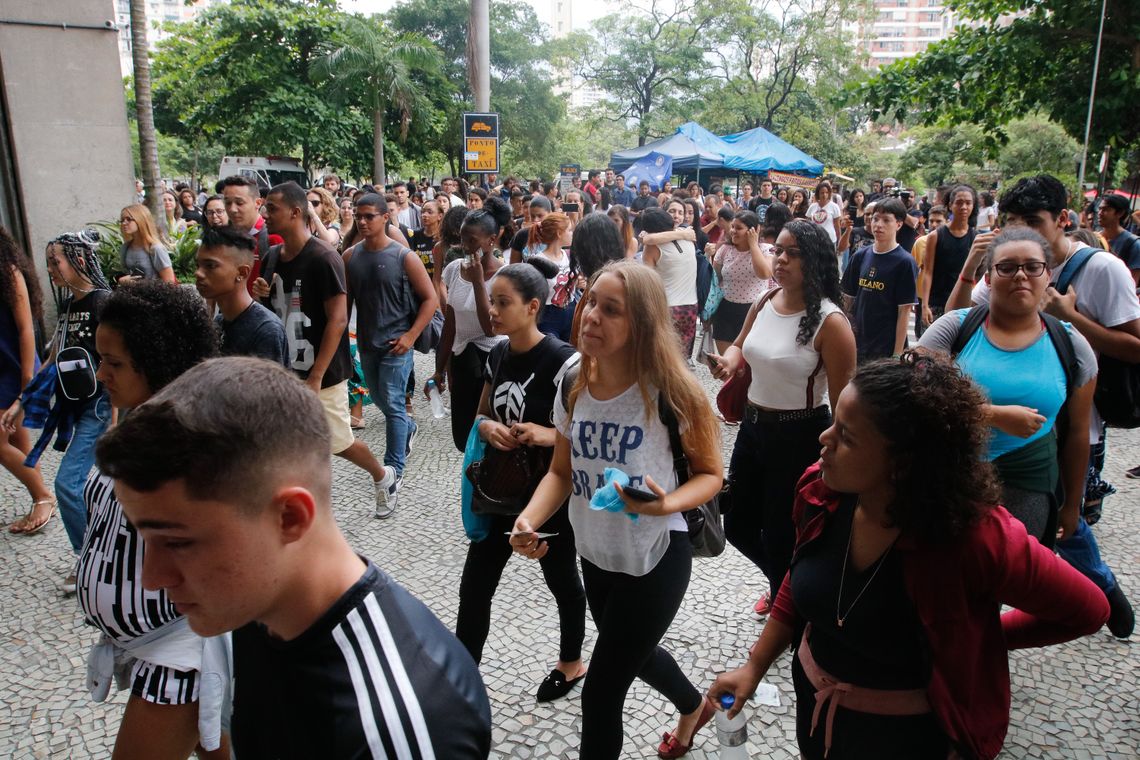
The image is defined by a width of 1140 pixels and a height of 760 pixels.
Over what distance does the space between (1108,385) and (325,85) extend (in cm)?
2624

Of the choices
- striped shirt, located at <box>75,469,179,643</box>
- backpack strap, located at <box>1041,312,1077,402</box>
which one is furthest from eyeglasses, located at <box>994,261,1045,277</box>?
striped shirt, located at <box>75,469,179,643</box>

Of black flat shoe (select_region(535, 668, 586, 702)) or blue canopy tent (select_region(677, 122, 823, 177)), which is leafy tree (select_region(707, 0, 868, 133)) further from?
black flat shoe (select_region(535, 668, 586, 702))

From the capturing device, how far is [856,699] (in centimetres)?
186

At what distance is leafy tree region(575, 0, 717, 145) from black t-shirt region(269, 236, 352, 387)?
37337 millimetres

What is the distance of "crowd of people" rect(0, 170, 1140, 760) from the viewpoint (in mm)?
1201

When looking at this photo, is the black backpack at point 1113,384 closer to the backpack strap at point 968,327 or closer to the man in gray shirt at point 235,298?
the backpack strap at point 968,327

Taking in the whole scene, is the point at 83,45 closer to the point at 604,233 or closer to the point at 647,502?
the point at 604,233

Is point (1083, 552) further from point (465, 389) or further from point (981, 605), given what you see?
point (465, 389)

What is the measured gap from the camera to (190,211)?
530 inches

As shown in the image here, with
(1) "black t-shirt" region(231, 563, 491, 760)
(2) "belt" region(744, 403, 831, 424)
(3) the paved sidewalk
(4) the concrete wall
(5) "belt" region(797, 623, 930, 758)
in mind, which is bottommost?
(3) the paved sidewalk

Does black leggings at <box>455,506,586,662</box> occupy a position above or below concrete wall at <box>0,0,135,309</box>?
below

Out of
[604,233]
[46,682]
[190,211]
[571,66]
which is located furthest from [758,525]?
[571,66]

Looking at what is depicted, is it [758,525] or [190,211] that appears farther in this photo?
[190,211]

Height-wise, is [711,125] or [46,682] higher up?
[711,125]
